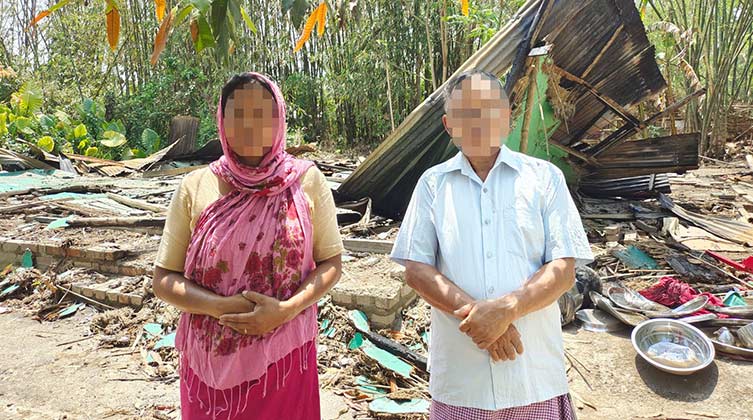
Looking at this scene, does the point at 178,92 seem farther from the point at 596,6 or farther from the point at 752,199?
the point at 752,199

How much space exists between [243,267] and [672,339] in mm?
2856

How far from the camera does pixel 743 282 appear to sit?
4273mm

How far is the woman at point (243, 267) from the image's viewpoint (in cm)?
147

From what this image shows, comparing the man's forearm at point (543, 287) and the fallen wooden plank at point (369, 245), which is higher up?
the man's forearm at point (543, 287)

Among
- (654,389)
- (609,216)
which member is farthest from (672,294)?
(609,216)

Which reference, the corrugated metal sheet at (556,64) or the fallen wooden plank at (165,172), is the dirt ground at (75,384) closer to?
the corrugated metal sheet at (556,64)

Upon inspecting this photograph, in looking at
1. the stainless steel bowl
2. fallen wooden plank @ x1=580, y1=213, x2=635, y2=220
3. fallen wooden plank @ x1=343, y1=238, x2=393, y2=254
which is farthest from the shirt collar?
fallen wooden plank @ x1=580, y1=213, x2=635, y2=220

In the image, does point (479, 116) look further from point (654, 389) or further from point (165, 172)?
point (165, 172)

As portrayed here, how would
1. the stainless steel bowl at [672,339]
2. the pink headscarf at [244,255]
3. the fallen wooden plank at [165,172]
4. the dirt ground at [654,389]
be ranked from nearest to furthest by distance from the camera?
the pink headscarf at [244,255]
the dirt ground at [654,389]
the stainless steel bowl at [672,339]
the fallen wooden plank at [165,172]

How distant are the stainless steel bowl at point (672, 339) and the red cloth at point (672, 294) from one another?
67cm

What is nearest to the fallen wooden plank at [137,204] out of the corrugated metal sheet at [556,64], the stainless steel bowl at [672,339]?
the corrugated metal sheet at [556,64]

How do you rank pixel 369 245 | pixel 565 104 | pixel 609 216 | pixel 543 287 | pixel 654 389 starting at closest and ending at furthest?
pixel 543 287
pixel 654 389
pixel 369 245
pixel 565 104
pixel 609 216

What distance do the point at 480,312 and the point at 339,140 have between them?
13.6 m

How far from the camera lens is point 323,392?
2.86m
